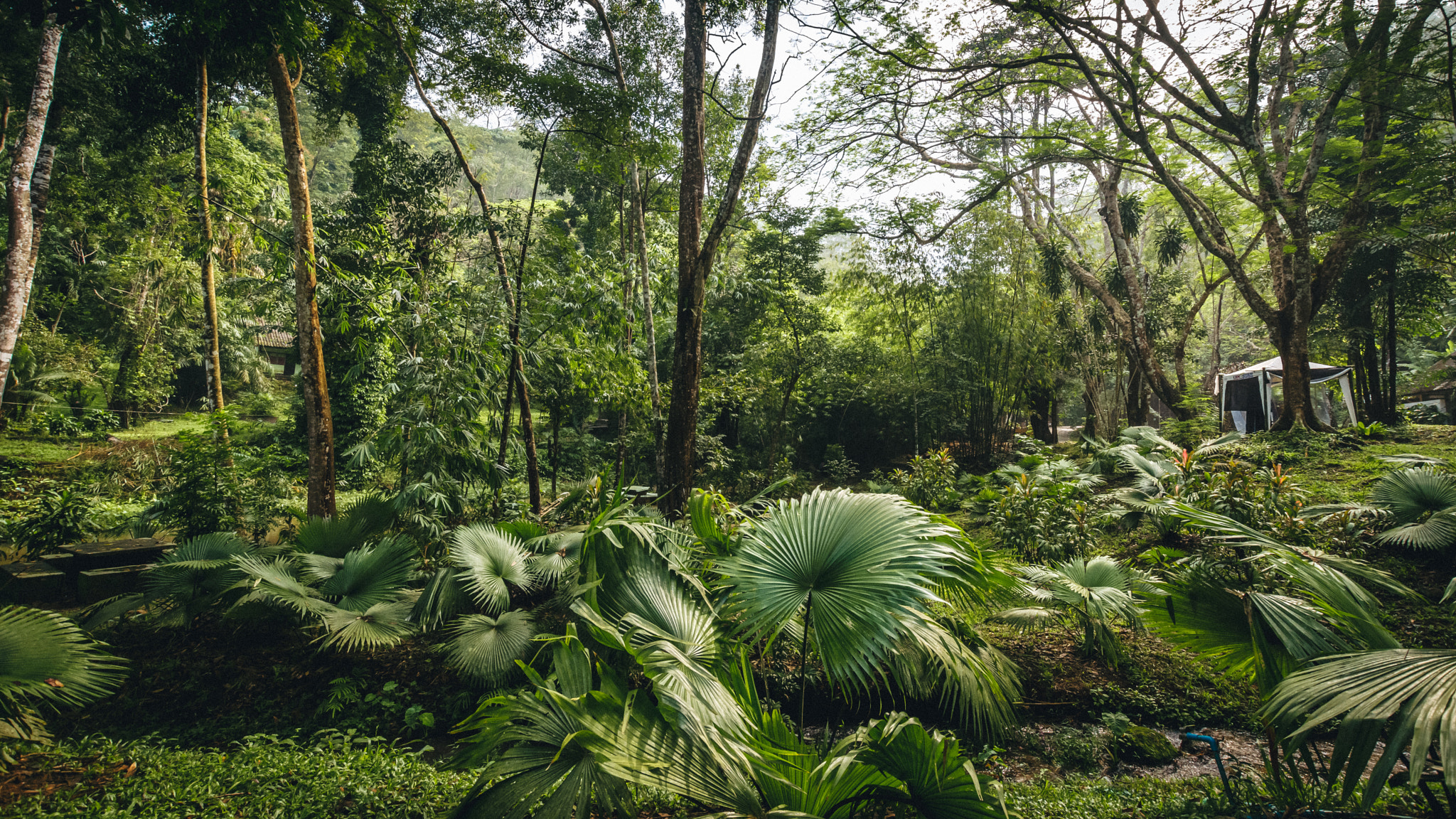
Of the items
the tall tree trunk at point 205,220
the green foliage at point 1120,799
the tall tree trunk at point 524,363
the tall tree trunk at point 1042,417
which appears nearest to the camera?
the green foliage at point 1120,799

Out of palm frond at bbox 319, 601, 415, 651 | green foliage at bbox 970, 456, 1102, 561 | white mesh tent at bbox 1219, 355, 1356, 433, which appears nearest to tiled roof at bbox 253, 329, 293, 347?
palm frond at bbox 319, 601, 415, 651

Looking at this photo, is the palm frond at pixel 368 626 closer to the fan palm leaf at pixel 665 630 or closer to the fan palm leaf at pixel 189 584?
the fan palm leaf at pixel 189 584

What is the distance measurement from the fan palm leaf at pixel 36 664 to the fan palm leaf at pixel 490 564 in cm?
137

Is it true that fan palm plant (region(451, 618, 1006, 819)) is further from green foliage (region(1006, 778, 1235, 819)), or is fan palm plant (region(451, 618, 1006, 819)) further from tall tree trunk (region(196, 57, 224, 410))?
tall tree trunk (region(196, 57, 224, 410))

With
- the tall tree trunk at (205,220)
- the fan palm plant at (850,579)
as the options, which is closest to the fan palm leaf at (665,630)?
the fan palm plant at (850,579)

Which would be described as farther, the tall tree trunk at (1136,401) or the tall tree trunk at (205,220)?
the tall tree trunk at (1136,401)

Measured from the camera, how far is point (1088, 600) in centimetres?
304

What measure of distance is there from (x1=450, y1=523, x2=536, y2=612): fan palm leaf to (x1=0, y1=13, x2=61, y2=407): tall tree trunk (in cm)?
689

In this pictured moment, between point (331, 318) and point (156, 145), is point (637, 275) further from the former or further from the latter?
point (156, 145)

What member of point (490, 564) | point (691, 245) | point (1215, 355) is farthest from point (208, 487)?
point (1215, 355)

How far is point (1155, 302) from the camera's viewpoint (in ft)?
43.1

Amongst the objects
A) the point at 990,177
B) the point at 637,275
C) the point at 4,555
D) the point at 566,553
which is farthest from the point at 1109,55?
the point at 4,555

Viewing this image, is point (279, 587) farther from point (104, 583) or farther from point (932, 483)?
point (932, 483)

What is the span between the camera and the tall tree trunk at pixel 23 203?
6090 millimetres
